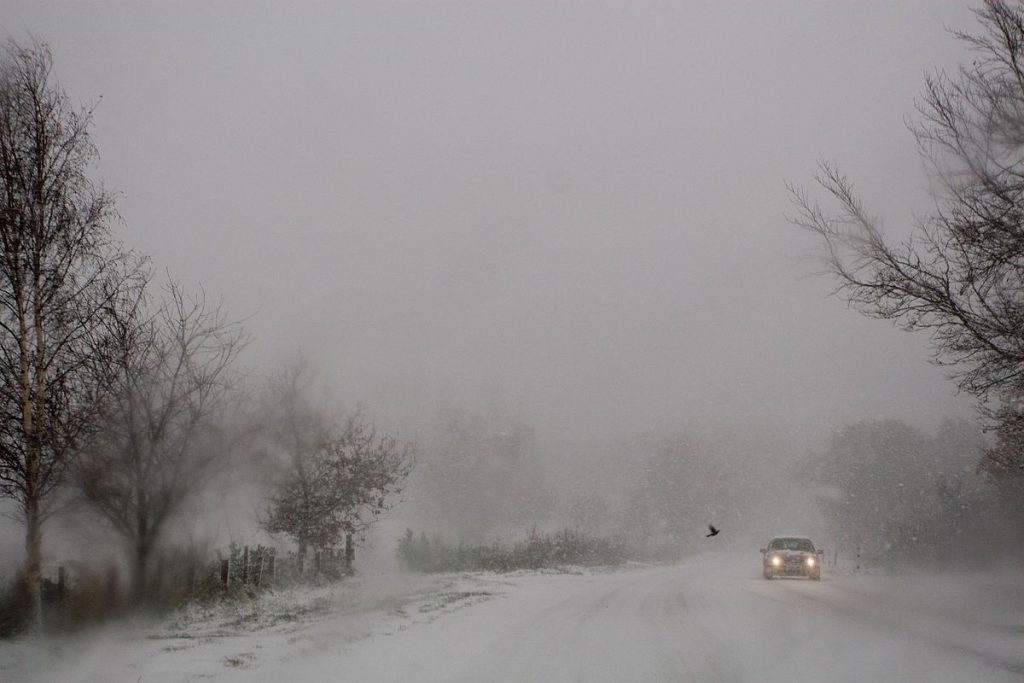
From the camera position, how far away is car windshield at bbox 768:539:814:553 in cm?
3023

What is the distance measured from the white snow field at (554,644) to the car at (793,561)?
33.2 feet

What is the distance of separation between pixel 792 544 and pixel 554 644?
22515 millimetres

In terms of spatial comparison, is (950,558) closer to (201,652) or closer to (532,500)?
(201,652)

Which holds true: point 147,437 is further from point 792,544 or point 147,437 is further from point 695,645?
point 792,544

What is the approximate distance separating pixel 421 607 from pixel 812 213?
36.3 feet

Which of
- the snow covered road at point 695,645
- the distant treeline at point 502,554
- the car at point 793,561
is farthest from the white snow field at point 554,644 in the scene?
the distant treeline at point 502,554

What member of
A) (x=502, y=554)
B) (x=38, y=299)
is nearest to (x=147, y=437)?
(x=38, y=299)

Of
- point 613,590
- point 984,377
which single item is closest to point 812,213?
point 984,377

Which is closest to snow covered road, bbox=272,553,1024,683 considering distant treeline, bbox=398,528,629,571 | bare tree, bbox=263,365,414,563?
bare tree, bbox=263,365,414,563

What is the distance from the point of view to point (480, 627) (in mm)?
13016

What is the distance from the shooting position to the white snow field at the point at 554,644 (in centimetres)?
880

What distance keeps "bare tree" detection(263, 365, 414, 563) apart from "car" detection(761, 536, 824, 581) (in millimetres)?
14674

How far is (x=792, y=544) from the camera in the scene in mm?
30578

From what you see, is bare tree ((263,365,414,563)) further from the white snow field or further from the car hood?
the car hood
